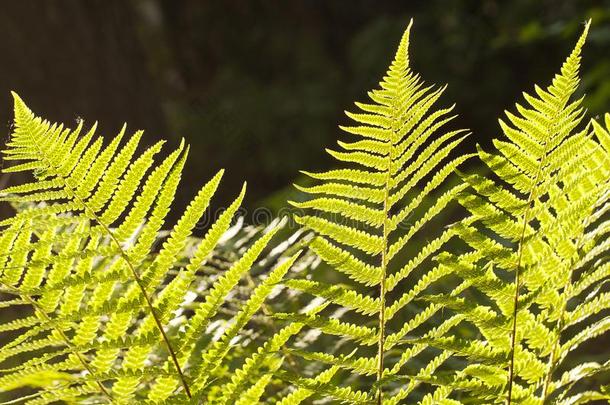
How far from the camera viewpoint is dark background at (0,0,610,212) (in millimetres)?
2758

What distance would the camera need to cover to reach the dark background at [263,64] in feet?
9.05

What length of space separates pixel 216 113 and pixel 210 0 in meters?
2.67

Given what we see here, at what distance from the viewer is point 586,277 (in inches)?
29.5

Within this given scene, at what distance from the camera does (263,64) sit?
8.03 metres

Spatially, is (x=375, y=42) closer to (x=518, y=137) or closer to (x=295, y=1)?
(x=295, y=1)

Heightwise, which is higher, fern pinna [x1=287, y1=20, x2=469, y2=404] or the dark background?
the dark background

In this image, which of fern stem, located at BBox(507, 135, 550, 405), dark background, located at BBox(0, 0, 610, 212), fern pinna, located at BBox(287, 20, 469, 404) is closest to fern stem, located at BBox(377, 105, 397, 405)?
fern pinna, located at BBox(287, 20, 469, 404)

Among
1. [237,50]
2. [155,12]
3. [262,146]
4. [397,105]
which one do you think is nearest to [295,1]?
[237,50]

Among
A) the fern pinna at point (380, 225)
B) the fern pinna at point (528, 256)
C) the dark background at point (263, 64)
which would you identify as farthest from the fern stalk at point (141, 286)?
the dark background at point (263, 64)

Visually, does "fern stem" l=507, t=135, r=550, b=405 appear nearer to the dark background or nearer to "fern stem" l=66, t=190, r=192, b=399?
"fern stem" l=66, t=190, r=192, b=399

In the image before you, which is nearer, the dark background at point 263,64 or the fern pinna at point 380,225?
the fern pinna at point 380,225

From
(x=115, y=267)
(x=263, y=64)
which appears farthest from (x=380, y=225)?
(x=263, y=64)

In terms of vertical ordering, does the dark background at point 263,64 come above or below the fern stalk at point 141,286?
above

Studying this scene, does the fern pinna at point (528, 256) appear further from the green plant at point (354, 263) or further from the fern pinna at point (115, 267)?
the fern pinna at point (115, 267)
